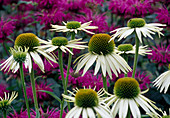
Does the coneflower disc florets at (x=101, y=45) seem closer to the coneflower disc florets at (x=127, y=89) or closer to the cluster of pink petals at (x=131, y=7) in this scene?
the coneflower disc florets at (x=127, y=89)

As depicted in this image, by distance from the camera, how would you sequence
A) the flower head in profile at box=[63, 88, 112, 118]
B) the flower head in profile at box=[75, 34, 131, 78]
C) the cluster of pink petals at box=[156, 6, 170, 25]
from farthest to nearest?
the cluster of pink petals at box=[156, 6, 170, 25] < the flower head in profile at box=[75, 34, 131, 78] < the flower head in profile at box=[63, 88, 112, 118]

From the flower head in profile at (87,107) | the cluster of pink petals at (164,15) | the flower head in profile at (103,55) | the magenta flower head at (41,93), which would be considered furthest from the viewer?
the cluster of pink petals at (164,15)

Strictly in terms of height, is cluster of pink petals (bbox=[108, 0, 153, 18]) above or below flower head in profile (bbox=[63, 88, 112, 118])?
above

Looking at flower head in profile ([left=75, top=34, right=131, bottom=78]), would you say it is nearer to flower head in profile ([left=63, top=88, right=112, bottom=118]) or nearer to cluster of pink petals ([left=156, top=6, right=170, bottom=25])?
flower head in profile ([left=63, top=88, right=112, bottom=118])

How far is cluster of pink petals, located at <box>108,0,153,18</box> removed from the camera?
1.40m

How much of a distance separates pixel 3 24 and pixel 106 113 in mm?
1079

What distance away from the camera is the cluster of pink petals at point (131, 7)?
1397mm

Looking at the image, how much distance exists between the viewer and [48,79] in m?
1.33

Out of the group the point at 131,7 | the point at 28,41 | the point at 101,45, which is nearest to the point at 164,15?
the point at 131,7

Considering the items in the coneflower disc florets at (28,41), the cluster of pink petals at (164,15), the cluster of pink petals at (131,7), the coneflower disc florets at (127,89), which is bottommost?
the coneflower disc florets at (127,89)

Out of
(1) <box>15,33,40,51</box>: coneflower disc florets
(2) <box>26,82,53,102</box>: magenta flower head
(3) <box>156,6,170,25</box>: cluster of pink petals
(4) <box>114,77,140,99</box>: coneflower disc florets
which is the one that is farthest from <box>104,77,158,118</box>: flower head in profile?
(3) <box>156,6,170,25</box>: cluster of pink petals

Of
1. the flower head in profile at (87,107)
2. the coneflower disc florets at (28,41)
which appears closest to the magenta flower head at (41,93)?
the coneflower disc florets at (28,41)

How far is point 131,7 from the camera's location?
140 cm

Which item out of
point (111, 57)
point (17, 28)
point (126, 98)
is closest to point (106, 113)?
point (126, 98)
